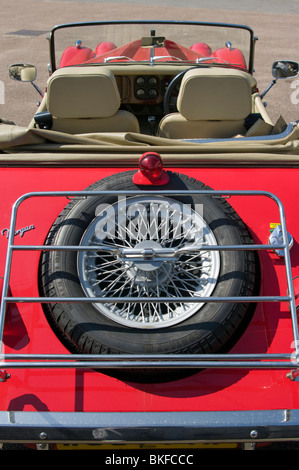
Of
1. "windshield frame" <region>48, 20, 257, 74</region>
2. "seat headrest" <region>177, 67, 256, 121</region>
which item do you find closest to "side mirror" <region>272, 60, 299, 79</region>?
"windshield frame" <region>48, 20, 257, 74</region>

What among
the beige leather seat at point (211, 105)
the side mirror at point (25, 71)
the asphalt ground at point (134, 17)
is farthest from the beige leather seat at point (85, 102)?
the asphalt ground at point (134, 17)

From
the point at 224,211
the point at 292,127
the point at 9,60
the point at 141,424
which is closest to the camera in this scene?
the point at 141,424

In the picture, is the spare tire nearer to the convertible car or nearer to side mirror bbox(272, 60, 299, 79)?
the convertible car

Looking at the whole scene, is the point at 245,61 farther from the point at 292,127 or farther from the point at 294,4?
the point at 294,4

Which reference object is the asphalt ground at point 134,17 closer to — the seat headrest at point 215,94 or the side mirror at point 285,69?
the side mirror at point 285,69

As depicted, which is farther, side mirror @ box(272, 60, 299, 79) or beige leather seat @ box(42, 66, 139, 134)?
side mirror @ box(272, 60, 299, 79)

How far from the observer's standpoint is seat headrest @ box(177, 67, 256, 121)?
3166 millimetres

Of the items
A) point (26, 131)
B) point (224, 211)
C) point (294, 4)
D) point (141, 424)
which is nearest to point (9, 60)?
point (26, 131)

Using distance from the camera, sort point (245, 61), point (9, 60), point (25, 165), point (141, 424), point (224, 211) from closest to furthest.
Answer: point (141, 424)
point (224, 211)
point (25, 165)
point (245, 61)
point (9, 60)

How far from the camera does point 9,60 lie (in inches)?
383

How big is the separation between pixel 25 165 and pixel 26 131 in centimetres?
24

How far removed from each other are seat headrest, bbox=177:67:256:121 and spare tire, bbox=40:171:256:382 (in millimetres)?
900

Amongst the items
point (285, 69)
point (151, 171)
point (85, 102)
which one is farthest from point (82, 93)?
point (285, 69)

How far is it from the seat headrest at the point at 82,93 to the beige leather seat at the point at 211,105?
51 centimetres
